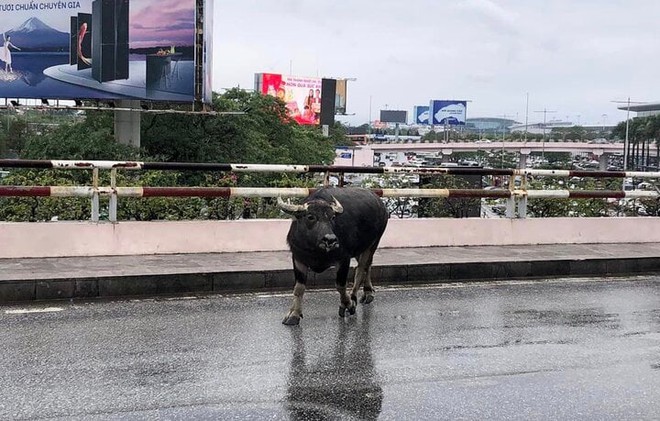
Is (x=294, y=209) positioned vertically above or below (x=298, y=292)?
above

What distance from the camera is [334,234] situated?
7.04 meters

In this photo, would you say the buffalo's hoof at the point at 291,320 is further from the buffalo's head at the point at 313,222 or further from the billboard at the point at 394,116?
the billboard at the point at 394,116

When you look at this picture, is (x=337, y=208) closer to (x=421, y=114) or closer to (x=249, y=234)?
(x=249, y=234)

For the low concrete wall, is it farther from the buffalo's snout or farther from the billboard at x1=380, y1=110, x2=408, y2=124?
the billboard at x1=380, y1=110, x2=408, y2=124

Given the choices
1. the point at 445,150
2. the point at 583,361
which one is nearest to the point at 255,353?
the point at 583,361

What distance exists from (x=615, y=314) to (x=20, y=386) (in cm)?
552

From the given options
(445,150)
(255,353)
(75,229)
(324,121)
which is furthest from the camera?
(445,150)

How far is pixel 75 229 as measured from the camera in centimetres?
941

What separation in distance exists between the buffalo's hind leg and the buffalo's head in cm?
112

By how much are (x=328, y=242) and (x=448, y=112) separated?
98991 mm

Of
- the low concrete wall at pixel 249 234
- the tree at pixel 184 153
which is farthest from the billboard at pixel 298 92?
the low concrete wall at pixel 249 234

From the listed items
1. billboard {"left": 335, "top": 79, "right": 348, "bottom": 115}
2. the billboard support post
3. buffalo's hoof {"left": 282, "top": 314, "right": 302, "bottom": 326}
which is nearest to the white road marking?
buffalo's hoof {"left": 282, "top": 314, "right": 302, "bottom": 326}

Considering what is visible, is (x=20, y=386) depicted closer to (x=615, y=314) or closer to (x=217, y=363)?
(x=217, y=363)

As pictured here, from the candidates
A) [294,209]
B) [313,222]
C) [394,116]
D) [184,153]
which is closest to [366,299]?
[313,222]
